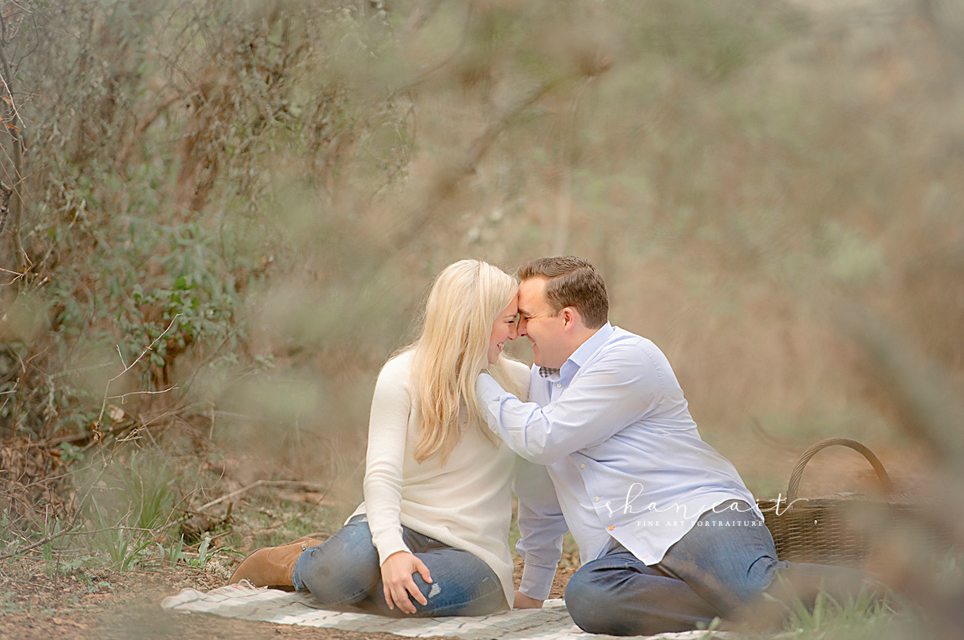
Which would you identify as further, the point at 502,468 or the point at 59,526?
the point at 59,526

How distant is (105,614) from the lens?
210cm

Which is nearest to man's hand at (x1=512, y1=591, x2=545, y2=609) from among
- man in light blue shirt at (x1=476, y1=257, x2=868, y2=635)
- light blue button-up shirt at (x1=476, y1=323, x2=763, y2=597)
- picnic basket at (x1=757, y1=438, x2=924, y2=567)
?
man in light blue shirt at (x1=476, y1=257, x2=868, y2=635)

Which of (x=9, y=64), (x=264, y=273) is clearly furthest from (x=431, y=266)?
(x=9, y=64)

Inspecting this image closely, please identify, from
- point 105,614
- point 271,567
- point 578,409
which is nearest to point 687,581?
point 578,409

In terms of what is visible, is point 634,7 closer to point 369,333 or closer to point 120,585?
point 369,333

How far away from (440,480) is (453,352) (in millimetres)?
339

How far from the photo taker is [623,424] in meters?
2.25

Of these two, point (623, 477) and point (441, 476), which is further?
point (441, 476)

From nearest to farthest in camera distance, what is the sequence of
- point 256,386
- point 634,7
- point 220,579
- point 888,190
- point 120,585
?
point 120,585 → point 220,579 → point 256,386 → point 888,190 → point 634,7

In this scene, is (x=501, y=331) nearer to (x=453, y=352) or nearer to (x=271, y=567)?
(x=453, y=352)

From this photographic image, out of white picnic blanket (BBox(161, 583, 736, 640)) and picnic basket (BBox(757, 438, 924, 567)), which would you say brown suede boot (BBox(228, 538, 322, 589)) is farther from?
picnic basket (BBox(757, 438, 924, 567))

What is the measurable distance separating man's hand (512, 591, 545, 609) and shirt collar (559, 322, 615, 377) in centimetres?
63

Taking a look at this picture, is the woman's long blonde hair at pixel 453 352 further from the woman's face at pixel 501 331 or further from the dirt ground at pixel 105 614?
the dirt ground at pixel 105 614

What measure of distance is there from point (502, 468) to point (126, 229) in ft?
6.74
